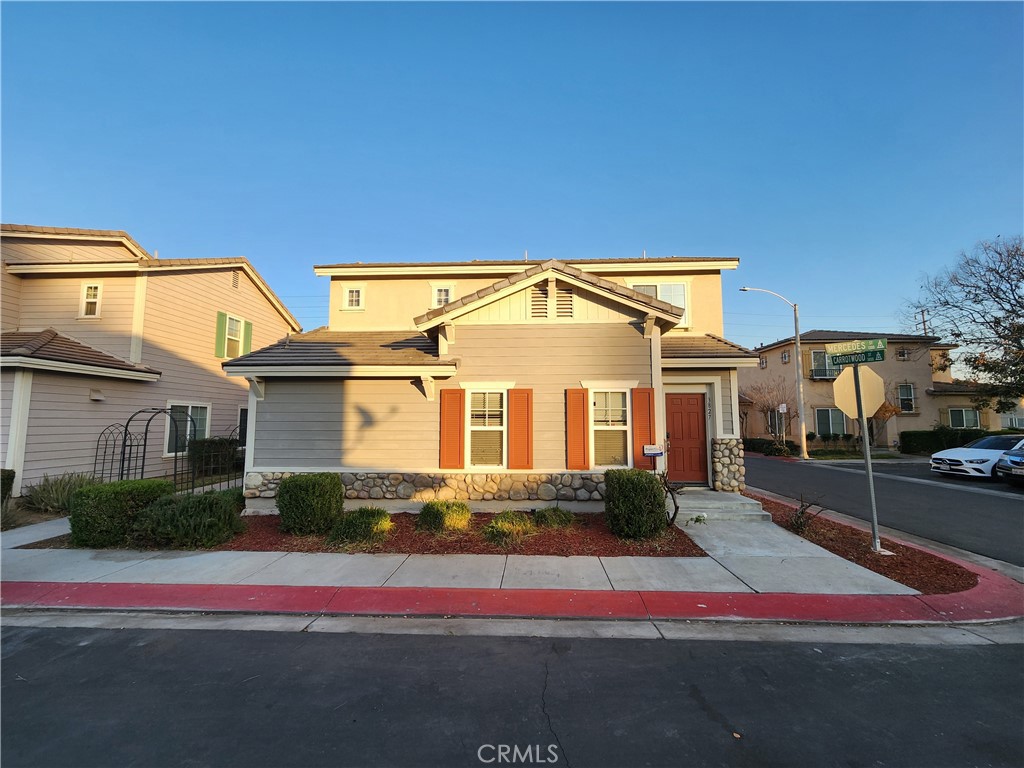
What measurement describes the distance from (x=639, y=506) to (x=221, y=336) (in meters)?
15.7

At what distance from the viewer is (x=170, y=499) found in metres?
7.43

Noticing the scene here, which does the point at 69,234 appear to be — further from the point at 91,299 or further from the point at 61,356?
the point at 61,356

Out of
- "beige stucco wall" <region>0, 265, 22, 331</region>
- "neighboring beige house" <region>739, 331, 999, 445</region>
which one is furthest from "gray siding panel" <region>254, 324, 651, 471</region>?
"neighboring beige house" <region>739, 331, 999, 445</region>

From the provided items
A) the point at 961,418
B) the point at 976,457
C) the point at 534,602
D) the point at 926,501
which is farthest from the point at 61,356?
the point at 961,418

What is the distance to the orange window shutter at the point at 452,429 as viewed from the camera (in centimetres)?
898

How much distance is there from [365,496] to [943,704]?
8.62 metres

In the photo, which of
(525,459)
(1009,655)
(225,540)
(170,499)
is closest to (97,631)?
(225,540)

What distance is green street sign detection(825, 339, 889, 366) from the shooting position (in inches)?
272

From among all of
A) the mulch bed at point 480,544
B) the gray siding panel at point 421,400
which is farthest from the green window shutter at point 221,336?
the mulch bed at point 480,544

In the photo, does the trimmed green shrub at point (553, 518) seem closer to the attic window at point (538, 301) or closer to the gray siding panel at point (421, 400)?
the gray siding panel at point (421, 400)

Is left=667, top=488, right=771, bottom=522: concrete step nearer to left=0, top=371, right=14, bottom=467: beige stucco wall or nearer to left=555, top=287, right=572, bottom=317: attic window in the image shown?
left=555, top=287, right=572, bottom=317: attic window

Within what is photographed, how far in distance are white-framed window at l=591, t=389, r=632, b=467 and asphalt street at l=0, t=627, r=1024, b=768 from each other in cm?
476

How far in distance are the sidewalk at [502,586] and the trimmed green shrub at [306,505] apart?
0.73 meters

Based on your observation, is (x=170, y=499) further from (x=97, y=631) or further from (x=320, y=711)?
(x=320, y=711)
